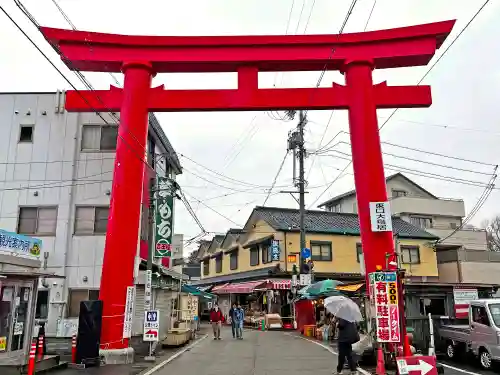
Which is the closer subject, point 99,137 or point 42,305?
point 42,305

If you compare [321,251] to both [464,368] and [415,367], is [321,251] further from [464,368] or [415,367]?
[415,367]

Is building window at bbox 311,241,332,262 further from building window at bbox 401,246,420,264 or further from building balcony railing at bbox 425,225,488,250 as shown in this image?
building balcony railing at bbox 425,225,488,250

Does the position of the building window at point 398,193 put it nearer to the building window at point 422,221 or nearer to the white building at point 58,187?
the building window at point 422,221

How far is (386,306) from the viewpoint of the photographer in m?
12.6

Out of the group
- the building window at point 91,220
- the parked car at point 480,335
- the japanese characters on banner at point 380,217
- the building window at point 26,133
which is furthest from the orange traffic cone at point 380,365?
the building window at point 26,133

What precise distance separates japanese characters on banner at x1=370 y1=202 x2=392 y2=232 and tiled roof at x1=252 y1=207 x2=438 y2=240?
19.3 meters

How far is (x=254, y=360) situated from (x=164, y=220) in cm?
748

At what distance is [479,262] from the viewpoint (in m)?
35.4

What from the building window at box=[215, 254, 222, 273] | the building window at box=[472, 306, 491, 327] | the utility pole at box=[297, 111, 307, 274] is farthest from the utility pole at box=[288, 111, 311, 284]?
the building window at box=[215, 254, 222, 273]

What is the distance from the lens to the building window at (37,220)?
2031 centimetres

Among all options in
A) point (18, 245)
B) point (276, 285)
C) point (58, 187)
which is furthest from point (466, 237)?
point (18, 245)

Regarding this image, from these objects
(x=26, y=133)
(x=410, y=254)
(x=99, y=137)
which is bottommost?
(x=410, y=254)

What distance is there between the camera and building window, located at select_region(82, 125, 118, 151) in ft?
68.8

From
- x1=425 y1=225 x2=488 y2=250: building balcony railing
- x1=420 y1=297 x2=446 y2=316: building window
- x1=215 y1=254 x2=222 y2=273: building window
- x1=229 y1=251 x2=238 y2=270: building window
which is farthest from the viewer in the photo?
x1=215 y1=254 x2=222 y2=273: building window
